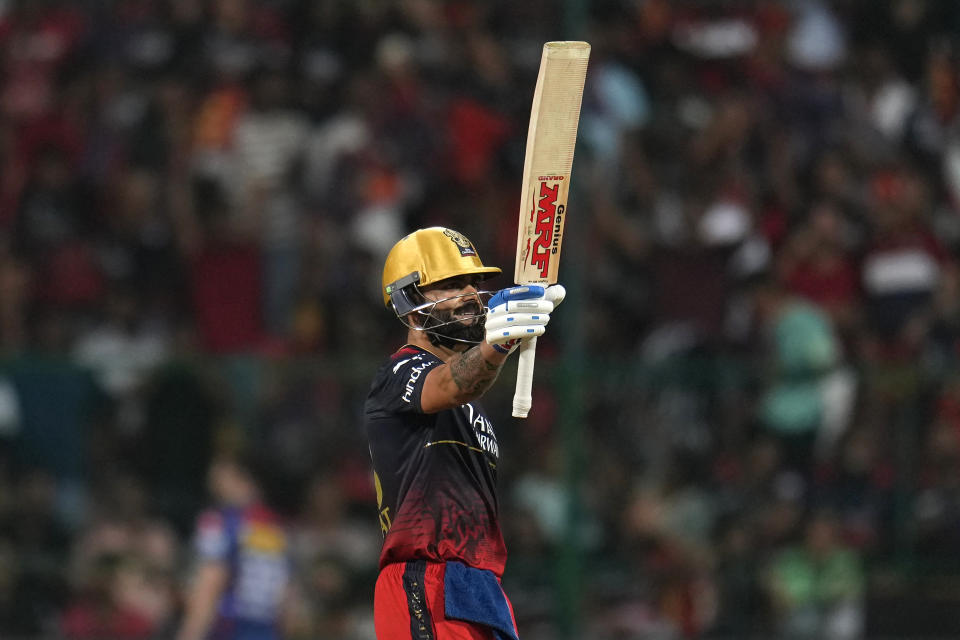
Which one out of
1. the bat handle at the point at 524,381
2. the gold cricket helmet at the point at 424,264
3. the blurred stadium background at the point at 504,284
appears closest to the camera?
the bat handle at the point at 524,381

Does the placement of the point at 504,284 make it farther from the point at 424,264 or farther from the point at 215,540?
the point at 424,264

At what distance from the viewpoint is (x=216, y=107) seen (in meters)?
12.2

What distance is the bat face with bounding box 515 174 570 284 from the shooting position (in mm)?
5270

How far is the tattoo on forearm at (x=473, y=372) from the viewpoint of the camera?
4922 mm

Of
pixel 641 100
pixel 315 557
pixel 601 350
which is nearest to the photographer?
pixel 315 557

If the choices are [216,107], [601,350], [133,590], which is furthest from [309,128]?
[133,590]

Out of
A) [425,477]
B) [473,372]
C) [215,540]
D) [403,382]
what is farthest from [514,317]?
[215,540]

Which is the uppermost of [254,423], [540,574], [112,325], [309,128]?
[309,128]

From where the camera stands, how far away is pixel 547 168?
5.41 metres

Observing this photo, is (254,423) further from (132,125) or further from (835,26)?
(835,26)

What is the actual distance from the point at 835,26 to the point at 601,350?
3.38 meters

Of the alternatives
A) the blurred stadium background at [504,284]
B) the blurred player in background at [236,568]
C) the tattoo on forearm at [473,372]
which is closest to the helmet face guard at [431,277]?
the tattoo on forearm at [473,372]

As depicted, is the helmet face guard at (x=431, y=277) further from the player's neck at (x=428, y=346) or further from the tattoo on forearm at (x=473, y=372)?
the tattoo on forearm at (x=473, y=372)

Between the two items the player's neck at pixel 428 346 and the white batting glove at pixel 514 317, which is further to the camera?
the player's neck at pixel 428 346
